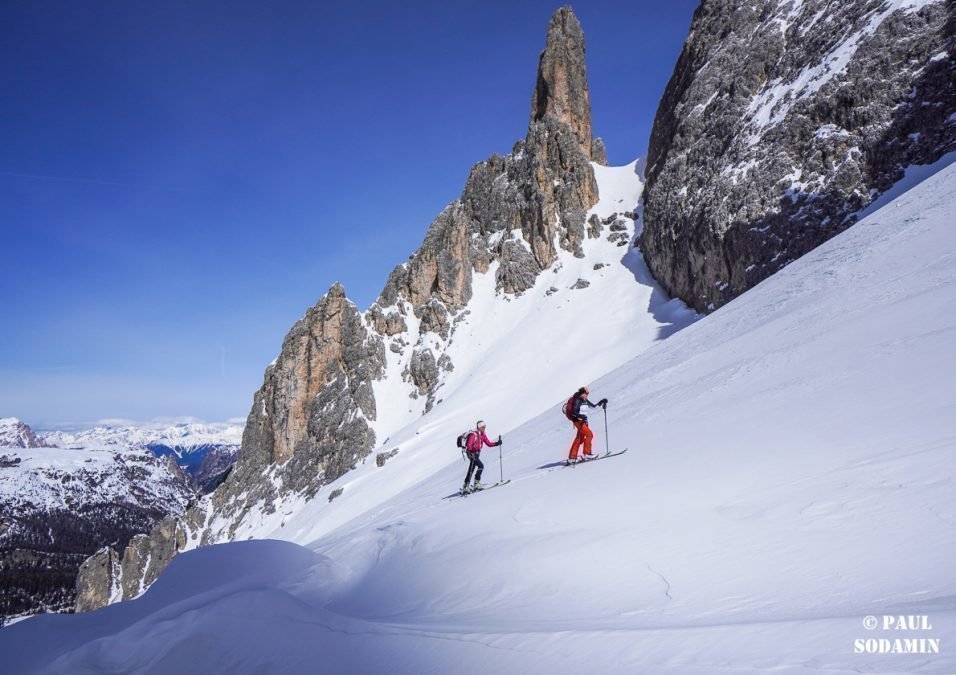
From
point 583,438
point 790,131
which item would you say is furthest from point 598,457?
point 790,131

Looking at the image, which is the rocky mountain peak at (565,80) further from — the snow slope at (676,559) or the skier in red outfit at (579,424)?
the snow slope at (676,559)

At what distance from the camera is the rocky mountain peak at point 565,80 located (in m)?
76.3

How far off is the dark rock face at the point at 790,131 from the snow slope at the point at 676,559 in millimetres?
20022

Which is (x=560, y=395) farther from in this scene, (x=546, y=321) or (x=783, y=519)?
(x=783, y=519)

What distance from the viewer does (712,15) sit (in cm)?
5066

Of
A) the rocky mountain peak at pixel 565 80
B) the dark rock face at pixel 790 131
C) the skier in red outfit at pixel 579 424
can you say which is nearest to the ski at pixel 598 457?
the skier in red outfit at pixel 579 424

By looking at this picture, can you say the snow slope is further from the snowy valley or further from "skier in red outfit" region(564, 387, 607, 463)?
"skier in red outfit" region(564, 387, 607, 463)

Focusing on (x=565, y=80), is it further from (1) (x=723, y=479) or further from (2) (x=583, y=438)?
(1) (x=723, y=479)

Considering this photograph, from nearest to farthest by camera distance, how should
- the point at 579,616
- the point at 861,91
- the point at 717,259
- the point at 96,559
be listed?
the point at 579,616 < the point at 861,91 < the point at 717,259 < the point at 96,559

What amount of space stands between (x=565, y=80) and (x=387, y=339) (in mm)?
47131

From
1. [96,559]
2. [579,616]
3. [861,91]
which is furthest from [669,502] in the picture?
[96,559]

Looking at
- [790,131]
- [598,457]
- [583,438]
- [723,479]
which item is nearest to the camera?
[723,479]

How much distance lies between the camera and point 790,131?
107ft

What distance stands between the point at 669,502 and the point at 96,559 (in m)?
97.2
